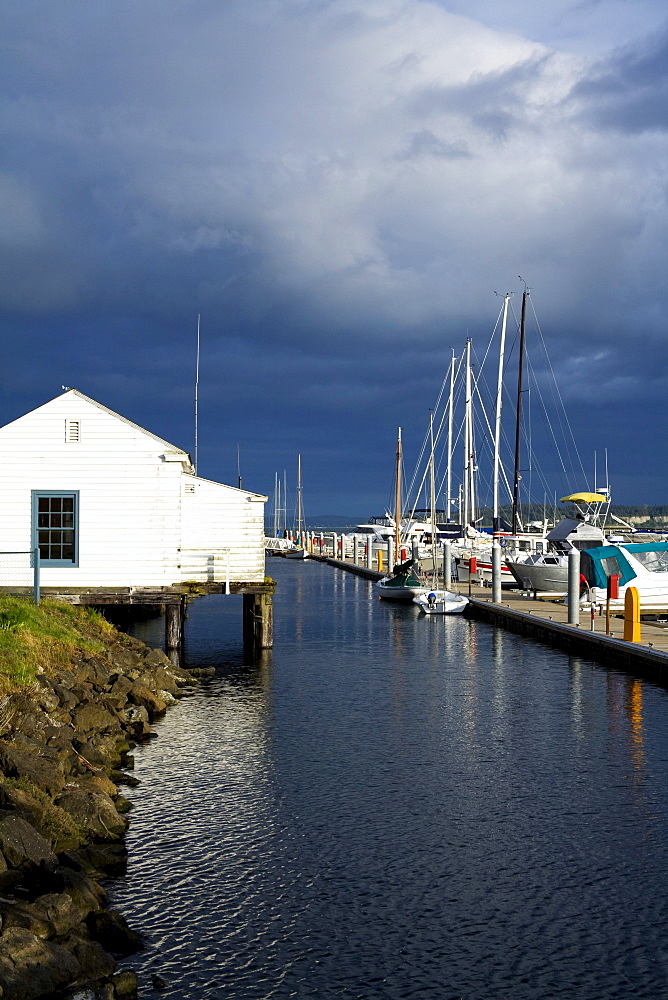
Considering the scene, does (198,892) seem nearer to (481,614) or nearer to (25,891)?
(25,891)

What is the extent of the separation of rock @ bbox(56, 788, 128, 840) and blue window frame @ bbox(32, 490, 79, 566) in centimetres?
1414

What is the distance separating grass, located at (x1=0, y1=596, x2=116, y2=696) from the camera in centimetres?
1717

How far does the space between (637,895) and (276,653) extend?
69.8 ft

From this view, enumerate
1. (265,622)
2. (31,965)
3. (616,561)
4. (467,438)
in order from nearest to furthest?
(31,965) < (265,622) < (616,561) < (467,438)

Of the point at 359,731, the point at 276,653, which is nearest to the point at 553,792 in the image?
the point at 359,731

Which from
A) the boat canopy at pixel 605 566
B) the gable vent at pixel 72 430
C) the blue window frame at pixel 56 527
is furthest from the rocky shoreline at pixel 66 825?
the boat canopy at pixel 605 566

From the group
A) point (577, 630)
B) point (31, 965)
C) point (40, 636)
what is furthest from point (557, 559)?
point (31, 965)

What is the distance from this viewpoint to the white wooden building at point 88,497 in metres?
26.2

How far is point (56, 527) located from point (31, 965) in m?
19.3

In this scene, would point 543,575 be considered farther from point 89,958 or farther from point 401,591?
point 89,958

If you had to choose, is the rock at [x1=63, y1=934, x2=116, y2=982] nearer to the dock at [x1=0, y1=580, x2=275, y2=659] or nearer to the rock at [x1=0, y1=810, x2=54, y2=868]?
the rock at [x1=0, y1=810, x2=54, y2=868]

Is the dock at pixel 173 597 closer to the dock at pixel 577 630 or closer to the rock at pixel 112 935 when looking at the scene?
the dock at pixel 577 630

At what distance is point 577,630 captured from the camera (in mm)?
30219

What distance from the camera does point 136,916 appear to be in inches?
410
